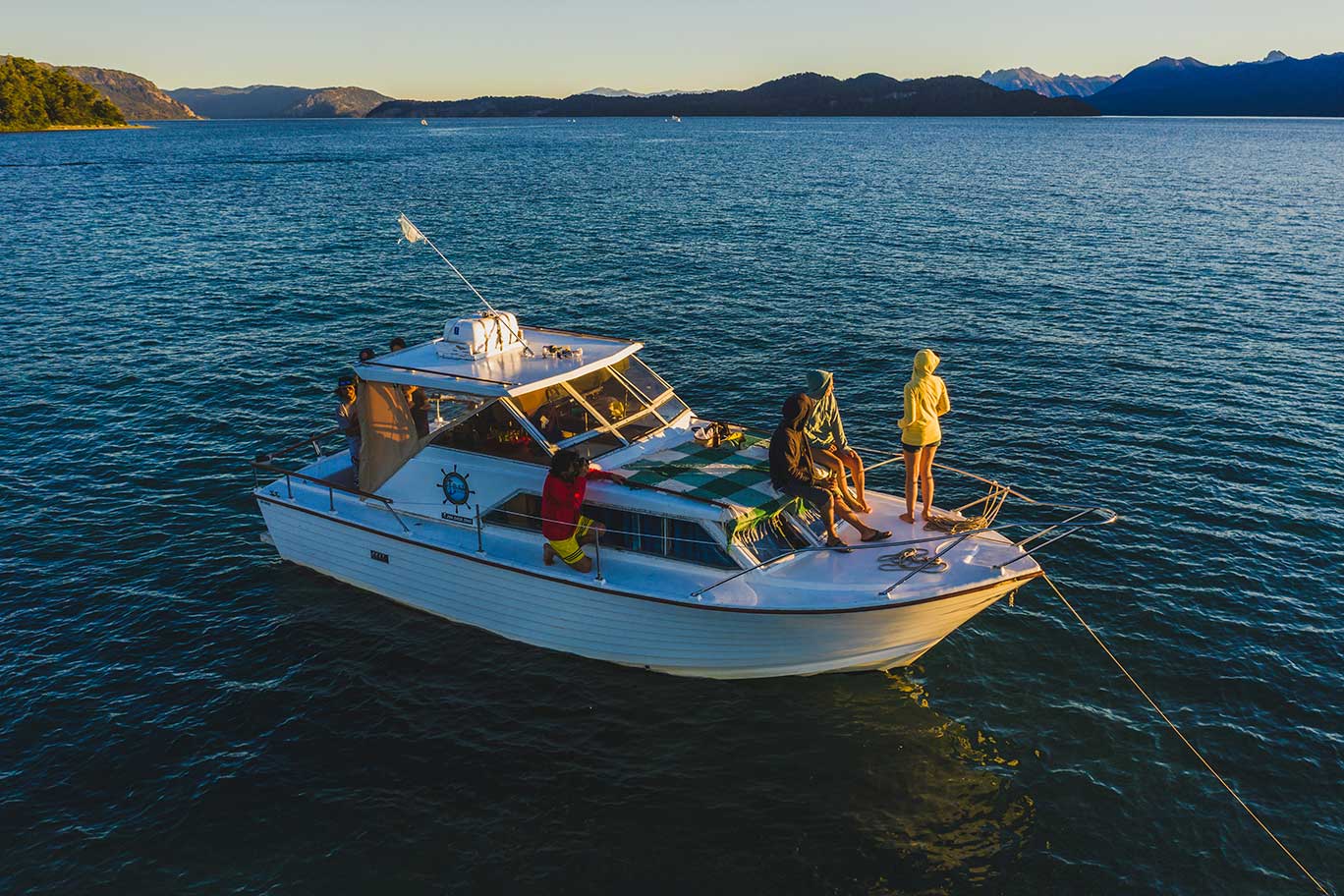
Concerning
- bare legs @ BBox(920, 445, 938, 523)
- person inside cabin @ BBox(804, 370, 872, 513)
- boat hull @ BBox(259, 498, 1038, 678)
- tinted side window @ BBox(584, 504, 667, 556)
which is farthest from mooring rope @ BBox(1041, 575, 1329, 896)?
tinted side window @ BBox(584, 504, 667, 556)

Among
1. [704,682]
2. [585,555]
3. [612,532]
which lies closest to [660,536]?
[612,532]

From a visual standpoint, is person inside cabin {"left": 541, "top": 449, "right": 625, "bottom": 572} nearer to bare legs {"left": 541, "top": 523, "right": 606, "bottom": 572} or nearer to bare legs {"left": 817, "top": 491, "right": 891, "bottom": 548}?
bare legs {"left": 541, "top": 523, "right": 606, "bottom": 572}

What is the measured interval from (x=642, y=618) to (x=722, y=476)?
2.43 meters

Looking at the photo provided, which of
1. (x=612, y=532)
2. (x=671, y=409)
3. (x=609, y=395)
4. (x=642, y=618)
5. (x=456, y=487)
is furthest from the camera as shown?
(x=671, y=409)

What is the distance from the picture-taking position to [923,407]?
12406mm

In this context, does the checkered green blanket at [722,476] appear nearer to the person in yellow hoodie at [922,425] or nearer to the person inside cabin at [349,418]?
the person in yellow hoodie at [922,425]

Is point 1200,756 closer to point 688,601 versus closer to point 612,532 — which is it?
point 688,601

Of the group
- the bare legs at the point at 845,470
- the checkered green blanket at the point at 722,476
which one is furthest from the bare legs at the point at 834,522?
the checkered green blanket at the point at 722,476

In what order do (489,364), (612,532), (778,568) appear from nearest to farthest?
(778,568) < (612,532) < (489,364)

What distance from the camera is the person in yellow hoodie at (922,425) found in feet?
40.2

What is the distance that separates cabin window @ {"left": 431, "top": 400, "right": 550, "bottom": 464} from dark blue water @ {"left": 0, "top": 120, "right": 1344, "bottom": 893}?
3243mm

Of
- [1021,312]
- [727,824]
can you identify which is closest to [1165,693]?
[727,824]

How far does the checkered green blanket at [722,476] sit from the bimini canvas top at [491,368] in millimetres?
2020

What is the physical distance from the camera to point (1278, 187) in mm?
67688
